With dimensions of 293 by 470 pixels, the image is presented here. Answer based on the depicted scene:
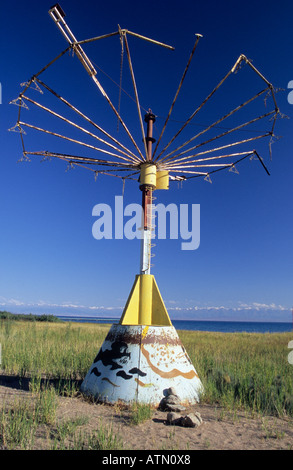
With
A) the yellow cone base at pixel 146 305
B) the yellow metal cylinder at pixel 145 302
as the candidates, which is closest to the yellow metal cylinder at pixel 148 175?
the yellow cone base at pixel 146 305

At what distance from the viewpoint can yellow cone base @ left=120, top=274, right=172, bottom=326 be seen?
28.2 ft

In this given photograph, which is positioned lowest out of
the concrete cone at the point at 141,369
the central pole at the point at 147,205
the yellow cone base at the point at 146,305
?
the concrete cone at the point at 141,369

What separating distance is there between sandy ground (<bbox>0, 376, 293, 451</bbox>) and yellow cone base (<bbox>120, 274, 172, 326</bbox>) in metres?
2.23

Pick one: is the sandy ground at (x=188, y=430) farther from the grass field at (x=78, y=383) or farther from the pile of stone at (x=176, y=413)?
the grass field at (x=78, y=383)

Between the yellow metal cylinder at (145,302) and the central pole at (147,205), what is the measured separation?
0.35m

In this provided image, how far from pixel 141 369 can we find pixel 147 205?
440cm

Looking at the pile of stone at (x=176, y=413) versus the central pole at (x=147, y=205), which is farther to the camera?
the central pole at (x=147, y=205)

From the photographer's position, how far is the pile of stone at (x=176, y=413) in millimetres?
5958

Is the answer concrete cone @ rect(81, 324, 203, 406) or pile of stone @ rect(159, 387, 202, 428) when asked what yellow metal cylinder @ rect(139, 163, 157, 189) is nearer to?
concrete cone @ rect(81, 324, 203, 406)

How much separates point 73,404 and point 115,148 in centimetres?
653

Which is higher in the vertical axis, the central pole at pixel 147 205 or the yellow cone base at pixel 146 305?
the central pole at pixel 147 205
